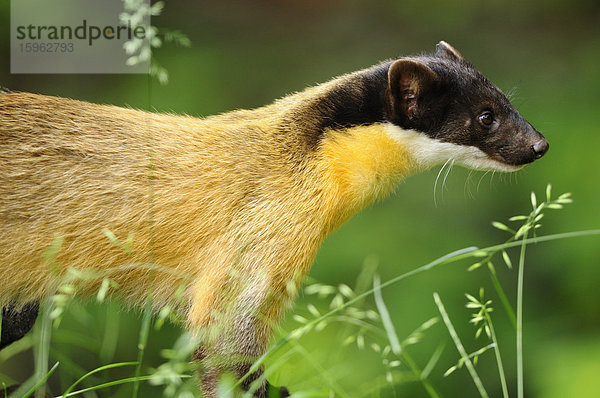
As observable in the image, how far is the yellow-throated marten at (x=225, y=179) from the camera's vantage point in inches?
188

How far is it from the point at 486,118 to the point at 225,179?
166 centimetres

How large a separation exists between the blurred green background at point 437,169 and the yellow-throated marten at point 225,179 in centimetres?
219

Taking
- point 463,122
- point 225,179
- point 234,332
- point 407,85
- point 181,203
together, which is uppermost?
point 407,85

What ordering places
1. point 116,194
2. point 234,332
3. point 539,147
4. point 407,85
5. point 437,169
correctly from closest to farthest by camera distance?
1. point 234,332
2. point 116,194
3. point 407,85
4. point 539,147
5. point 437,169

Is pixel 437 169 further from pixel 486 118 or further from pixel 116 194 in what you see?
pixel 116 194

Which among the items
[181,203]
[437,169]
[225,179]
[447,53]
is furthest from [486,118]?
[437,169]

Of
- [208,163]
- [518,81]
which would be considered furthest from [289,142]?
[518,81]

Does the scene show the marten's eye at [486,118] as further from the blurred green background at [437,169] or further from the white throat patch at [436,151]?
the blurred green background at [437,169]

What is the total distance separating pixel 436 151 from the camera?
5.24m

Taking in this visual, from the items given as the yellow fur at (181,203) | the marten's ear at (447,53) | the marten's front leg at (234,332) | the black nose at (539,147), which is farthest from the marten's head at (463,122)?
the marten's front leg at (234,332)

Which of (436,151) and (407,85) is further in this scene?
(436,151)

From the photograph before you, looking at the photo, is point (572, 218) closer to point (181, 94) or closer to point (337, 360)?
point (181, 94)

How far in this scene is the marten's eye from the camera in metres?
5.21

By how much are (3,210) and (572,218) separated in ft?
18.9
